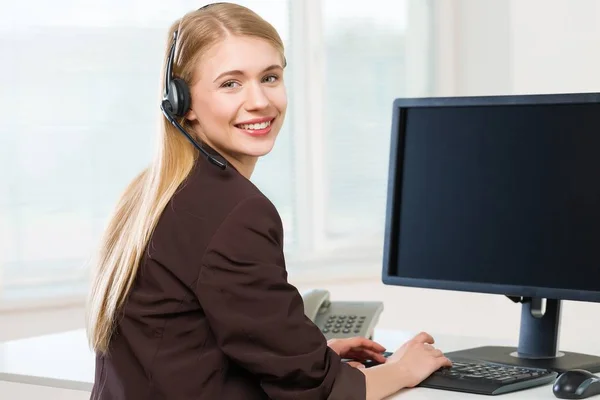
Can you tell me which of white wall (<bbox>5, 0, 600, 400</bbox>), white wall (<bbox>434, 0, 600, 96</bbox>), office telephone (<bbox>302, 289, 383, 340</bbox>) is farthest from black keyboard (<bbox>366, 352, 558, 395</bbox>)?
white wall (<bbox>434, 0, 600, 96</bbox>)

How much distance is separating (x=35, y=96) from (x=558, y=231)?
2296mm

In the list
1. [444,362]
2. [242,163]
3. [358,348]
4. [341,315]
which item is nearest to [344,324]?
[341,315]

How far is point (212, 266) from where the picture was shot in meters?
1.43

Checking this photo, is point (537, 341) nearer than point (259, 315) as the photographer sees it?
No

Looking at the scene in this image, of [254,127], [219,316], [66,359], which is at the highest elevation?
[254,127]

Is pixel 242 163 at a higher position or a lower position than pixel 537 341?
higher

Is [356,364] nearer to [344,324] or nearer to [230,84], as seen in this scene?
[344,324]

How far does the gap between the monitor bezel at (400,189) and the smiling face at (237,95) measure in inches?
14.8

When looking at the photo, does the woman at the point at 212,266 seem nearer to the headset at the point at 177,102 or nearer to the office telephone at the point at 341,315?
the headset at the point at 177,102

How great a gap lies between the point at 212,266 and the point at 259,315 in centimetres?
10

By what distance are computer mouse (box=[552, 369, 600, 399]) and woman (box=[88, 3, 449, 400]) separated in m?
0.22

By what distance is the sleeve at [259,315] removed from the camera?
141 cm

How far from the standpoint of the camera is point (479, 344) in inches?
79.3

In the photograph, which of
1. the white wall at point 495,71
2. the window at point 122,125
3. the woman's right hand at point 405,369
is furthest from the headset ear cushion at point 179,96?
the white wall at point 495,71
